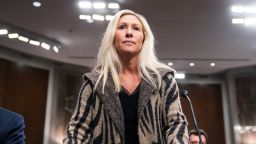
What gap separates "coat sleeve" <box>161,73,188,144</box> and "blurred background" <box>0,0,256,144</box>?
5962 mm

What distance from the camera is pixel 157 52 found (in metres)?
10.5

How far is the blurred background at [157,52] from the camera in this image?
779cm

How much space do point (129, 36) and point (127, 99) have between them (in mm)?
309

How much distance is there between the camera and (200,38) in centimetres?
942

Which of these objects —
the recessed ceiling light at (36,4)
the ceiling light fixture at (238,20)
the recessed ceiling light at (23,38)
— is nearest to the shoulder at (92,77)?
the recessed ceiling light at (36,4)

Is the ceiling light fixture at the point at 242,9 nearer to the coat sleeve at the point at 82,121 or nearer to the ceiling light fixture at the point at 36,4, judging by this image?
the ceiling light fixture at the point at 36,4

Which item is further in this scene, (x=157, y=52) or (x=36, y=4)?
(x=157, y=52)

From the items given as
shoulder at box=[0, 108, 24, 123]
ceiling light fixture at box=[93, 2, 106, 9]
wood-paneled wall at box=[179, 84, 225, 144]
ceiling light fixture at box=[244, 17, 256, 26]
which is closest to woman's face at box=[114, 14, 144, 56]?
shoulder at box=[0, 108, 24, 123]

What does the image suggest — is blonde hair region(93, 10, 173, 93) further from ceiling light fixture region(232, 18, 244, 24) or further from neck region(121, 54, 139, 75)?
ceiling light fixture region(232, 18, 244, 24)

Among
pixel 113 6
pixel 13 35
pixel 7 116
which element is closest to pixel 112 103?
pixel 7 116

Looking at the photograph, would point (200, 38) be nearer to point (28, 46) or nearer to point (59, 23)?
point (59, 23)

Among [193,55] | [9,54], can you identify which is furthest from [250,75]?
[9,54]

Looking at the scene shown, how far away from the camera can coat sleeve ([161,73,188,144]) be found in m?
1.45

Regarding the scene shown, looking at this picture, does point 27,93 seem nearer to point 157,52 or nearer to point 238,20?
point 157,52
